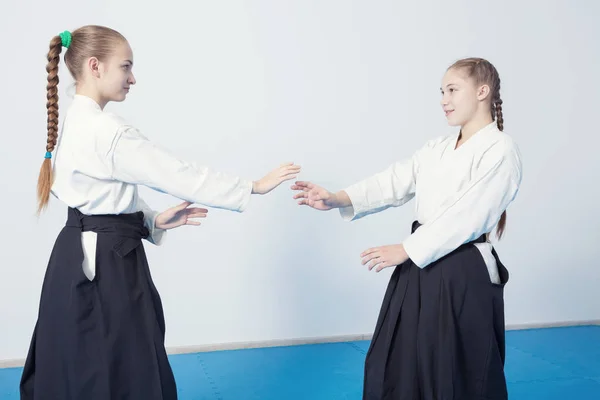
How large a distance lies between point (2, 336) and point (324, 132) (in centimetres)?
230

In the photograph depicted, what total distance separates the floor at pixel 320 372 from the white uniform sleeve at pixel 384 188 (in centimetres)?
114

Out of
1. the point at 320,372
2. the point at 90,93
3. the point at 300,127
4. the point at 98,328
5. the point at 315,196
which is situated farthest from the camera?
the point at 300,127

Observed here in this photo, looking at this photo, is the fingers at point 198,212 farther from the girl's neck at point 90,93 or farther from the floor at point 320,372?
the floor at point 320,372

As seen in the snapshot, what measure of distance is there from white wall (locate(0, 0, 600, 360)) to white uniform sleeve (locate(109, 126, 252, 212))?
1796 mm

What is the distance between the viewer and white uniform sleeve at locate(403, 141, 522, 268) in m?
2.35

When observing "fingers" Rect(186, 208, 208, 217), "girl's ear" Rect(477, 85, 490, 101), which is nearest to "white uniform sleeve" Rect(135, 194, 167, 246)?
"fingers" Rect(186, 208, 208, 217)

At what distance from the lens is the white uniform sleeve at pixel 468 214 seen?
2.35 meters

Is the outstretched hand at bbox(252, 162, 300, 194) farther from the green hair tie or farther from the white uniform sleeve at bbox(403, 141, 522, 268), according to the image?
the green hair tie

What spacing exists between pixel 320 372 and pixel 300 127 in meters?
1.54

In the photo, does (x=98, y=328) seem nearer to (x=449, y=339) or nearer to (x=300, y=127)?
(x=449, y=339)

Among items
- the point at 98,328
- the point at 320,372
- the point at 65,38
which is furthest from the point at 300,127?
the point at 98,328

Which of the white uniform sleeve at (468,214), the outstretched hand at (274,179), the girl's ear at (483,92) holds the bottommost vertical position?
the white uniform sleeve at (468,214)

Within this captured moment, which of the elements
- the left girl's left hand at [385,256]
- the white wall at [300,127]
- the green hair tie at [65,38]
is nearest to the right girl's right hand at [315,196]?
the left girl's left hand at [385,256]

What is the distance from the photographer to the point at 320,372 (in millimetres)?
3814
